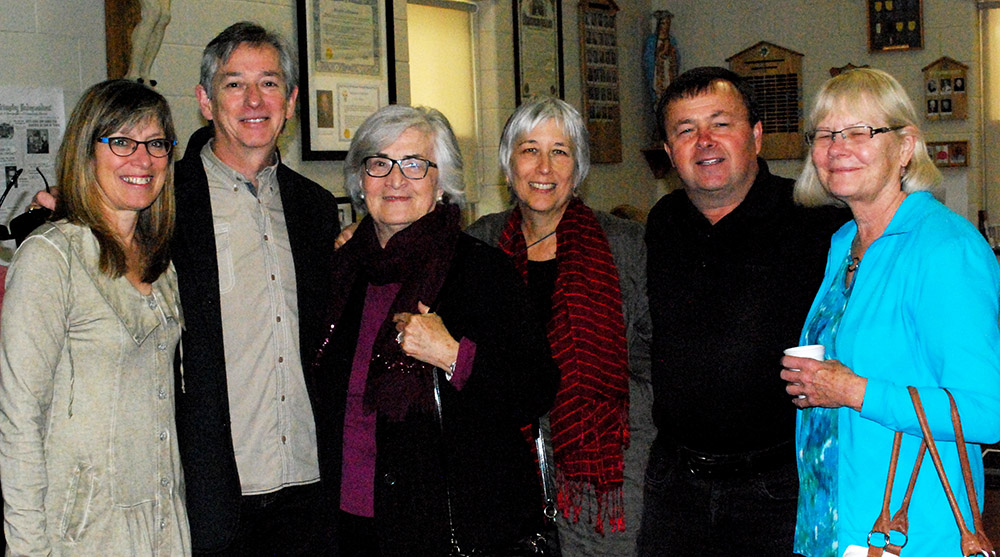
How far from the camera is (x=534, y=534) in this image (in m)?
2.22

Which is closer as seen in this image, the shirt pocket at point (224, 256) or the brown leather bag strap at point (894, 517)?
the brown leather bag strap at point (894, 517)

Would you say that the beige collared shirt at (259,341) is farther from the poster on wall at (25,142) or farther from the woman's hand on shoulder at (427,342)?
the poster on wall at (25,142)

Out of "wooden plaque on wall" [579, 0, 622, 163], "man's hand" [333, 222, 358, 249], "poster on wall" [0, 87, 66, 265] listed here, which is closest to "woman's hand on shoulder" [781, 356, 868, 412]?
"man's hand" [333, 222, 358, 249]

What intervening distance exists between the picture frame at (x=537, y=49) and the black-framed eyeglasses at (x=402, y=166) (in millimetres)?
3970

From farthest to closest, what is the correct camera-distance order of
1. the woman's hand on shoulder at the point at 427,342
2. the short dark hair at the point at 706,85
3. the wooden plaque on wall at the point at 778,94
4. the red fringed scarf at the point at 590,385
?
the wooden plaque on wall at the point at 778,94
the red fringed scarf at the point at 590,385
the short dark hair at the point at 706,85
the woman's hand on shoulder at the point at 427,342

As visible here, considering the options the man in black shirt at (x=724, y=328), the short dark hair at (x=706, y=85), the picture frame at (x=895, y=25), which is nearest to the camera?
the man in black shirt at (x=724, y=328)

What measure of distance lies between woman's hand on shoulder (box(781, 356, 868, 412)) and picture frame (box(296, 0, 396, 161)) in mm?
3219

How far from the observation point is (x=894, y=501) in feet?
5.69

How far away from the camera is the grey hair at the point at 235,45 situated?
2396mm

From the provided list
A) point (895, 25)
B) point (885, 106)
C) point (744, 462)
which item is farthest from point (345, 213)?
point (895, 25)

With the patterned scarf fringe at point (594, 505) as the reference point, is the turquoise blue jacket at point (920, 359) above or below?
above

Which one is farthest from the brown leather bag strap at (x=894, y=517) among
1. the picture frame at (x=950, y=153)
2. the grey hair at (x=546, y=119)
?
the picture frame at (x=950, y=153)

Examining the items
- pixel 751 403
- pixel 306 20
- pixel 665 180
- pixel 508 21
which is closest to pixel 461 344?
pixel 751 403

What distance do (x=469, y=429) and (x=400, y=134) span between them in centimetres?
72
